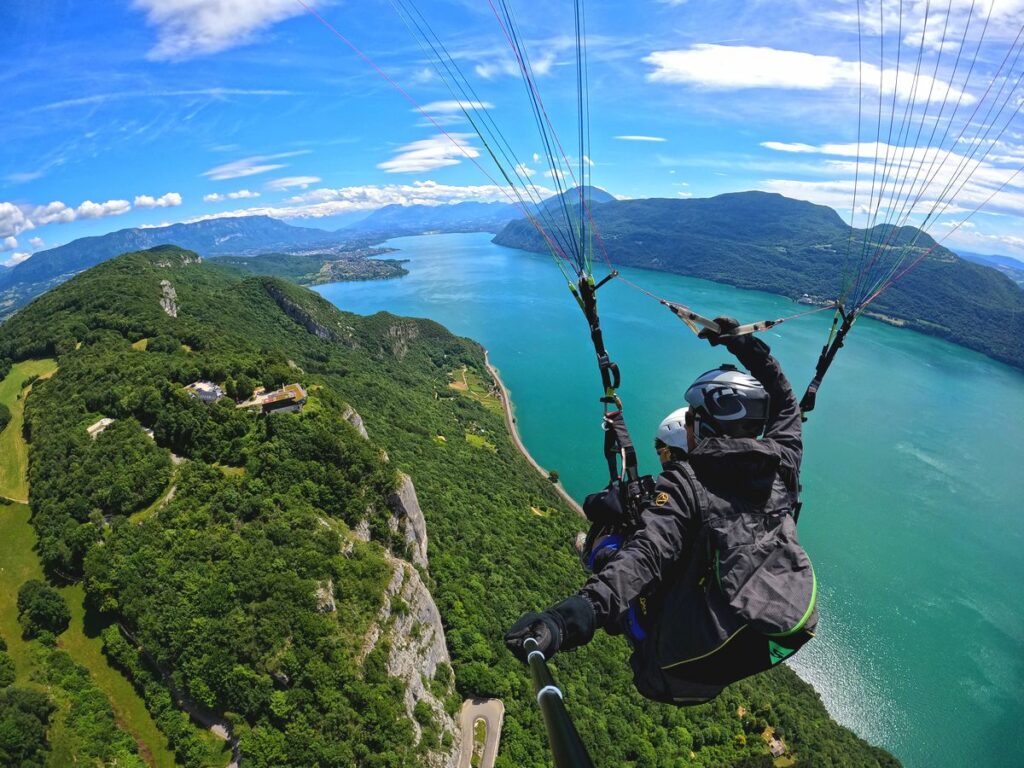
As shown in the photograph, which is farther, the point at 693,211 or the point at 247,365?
the point at 693,211

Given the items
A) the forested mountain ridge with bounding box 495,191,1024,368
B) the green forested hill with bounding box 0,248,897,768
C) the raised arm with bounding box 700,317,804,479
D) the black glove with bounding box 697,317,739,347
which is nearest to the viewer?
the raised arm with bounding box 700,317,804,479

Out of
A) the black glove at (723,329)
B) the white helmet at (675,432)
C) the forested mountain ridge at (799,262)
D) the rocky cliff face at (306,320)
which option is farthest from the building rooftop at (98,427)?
the forested mountain ridge at (799,262)

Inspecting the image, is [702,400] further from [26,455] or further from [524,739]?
[26,455]

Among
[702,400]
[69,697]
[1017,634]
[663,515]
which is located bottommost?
[1017,634]

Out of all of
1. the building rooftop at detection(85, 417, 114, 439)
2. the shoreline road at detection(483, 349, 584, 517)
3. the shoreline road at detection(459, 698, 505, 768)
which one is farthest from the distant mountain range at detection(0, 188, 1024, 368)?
the shoreline road at detection(459, 698, 505, 768)

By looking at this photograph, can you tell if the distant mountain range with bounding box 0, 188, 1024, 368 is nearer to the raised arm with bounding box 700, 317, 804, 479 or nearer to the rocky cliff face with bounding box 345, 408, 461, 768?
the rocky cliff face with bounding box 345, 408, 461, 768

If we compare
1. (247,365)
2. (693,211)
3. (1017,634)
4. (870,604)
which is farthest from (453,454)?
(693,211)

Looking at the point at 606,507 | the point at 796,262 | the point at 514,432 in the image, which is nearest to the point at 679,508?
the point at 606,507
